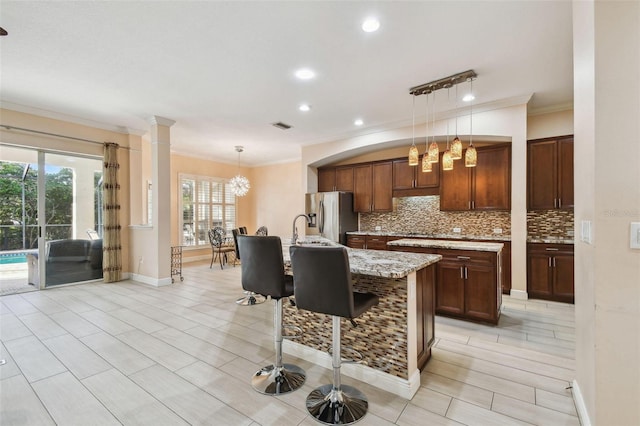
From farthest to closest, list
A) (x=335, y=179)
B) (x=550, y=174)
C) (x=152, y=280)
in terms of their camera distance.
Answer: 1. (x=335, y=179)
2. (x=152, y=280)
3. (x=550, y=174)

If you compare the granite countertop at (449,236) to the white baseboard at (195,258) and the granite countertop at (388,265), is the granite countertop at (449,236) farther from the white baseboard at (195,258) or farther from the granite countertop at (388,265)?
the white baseboard at (195,258)

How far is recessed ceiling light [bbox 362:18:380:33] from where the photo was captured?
2336mm

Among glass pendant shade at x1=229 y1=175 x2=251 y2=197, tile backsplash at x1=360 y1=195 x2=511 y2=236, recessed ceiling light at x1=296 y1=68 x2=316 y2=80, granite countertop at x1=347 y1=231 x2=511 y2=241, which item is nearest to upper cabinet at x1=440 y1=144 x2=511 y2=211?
tile backsplash at x1=360 y1=195 x2=511 y2=236

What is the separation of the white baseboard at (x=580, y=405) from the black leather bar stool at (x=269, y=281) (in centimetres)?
170

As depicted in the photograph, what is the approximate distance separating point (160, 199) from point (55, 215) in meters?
1.71

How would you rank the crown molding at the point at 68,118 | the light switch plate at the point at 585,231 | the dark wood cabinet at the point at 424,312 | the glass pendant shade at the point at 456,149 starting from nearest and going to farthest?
1. the light switch plate at the point at 585,231
2. the dark wood cabinet at the point at 424,312
3. the glass pendant shade at the point at 456,149
4. the crown molding at the point at 68,118

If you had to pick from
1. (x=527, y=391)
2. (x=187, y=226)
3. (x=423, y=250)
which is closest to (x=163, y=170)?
(x=187, y=226)

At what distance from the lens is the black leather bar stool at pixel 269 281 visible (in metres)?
1.94

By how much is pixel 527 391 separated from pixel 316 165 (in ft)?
17.5

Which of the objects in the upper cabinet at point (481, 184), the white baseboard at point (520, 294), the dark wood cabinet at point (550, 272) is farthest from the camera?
the upper cabinet at point (481, 184)

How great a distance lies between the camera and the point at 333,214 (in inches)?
226

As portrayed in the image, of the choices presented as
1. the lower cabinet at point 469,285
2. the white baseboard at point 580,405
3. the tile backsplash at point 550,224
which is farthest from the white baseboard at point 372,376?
the tile backsplash at point 550,224

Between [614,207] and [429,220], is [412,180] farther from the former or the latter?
[614,207]

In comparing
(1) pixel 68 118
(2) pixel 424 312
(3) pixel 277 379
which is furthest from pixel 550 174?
(1) pixel 68 118
